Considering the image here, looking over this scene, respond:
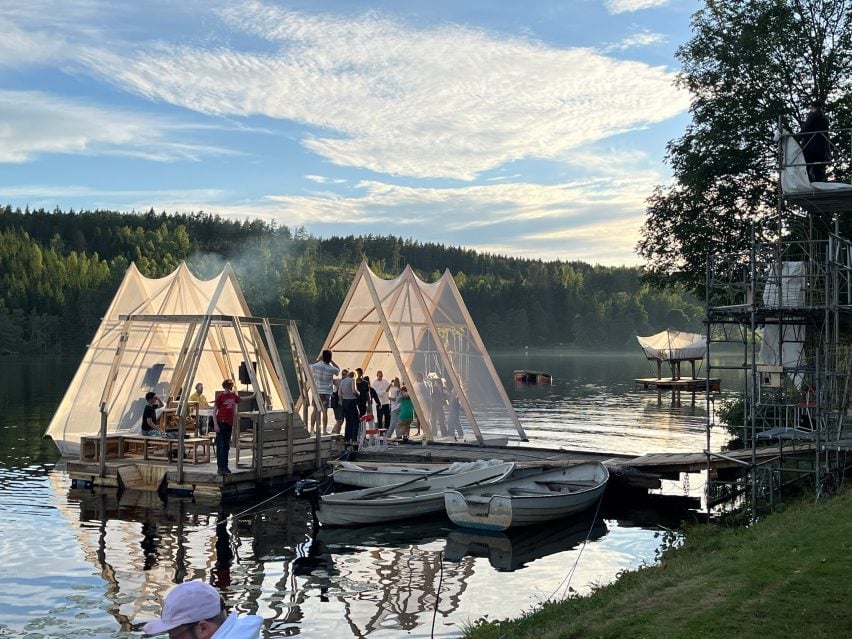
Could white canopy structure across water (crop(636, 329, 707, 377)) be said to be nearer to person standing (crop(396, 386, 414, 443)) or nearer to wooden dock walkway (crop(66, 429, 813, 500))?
person standing (crop(396, 386, 414, 443))

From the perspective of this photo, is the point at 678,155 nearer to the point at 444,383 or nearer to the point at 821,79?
the point at 821,79

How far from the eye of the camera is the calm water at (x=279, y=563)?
539 inches

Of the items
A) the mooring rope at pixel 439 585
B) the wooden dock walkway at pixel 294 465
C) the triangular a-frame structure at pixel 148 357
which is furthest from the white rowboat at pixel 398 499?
the triangular a-frame structure at pixel 148 357

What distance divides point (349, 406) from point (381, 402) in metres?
3.06

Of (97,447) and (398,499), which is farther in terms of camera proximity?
(97,447)

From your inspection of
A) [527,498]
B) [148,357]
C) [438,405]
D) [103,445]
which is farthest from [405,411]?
[527,498]

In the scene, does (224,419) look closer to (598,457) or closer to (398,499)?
(398,499)

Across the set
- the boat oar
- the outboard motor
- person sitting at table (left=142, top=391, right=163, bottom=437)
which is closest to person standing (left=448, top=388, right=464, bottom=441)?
the boat oar

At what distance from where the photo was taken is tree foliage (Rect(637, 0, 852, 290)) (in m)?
32.0

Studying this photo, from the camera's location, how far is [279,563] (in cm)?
1697

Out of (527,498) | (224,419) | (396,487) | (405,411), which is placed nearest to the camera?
(527,498)

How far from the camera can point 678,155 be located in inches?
1377

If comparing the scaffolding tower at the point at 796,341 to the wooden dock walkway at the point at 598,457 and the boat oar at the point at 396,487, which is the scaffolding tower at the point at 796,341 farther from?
the boat oar at the point at 396,487

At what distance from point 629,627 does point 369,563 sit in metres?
7.92
